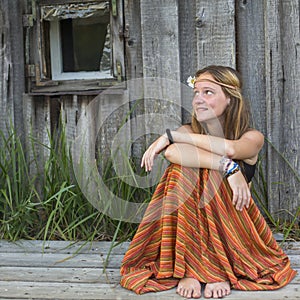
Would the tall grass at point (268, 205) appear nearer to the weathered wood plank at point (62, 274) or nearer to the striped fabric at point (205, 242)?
the weathered wood plank at point (62, 274)

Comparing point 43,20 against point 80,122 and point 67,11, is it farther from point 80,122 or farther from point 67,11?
point 80,122

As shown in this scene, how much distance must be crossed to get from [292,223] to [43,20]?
1963mm

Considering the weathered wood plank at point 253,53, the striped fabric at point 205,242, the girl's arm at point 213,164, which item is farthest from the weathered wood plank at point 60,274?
the weathered wood plank at point 253,53

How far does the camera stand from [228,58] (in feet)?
11.8

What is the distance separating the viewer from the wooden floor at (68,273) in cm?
260

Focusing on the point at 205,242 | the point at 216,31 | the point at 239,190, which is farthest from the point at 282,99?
the point at 205,242

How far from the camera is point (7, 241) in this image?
136 inches

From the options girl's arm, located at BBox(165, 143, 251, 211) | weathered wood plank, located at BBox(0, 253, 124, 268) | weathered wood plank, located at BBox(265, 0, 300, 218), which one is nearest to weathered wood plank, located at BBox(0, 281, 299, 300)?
weathered wood plank, located at BBox(0, 253, 124, 268)

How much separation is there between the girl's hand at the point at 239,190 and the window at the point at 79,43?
4.53 feet

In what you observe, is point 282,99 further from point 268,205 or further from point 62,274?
point 62,274

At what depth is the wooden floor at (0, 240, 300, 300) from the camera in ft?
8.52

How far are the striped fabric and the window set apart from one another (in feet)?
4.29

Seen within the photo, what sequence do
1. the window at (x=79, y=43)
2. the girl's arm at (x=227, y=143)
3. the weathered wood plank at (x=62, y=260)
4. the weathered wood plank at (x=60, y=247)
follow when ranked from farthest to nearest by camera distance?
the window at (x=79, y=43) → the weathered wood plank at (x=60, y=247) → the weathered wood plank at (x=62, y=260) → the girl's arm at (x=227, y=143)

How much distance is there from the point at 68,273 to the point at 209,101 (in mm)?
1046
